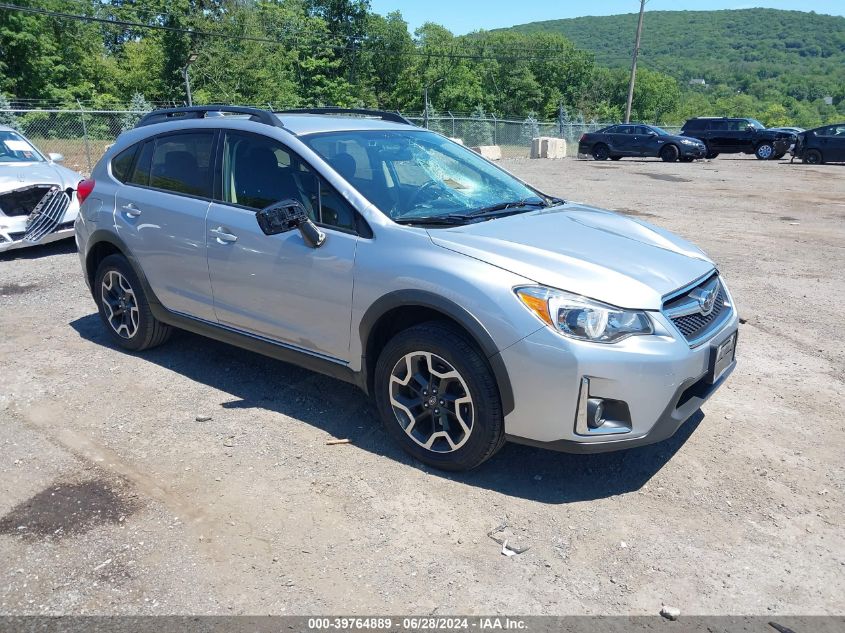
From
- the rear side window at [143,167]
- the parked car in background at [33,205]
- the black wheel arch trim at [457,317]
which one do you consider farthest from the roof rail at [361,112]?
the parked car in background at [33,205]

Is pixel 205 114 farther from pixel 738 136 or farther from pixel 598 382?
pixel 738 136

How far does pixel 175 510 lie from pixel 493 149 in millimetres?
29679

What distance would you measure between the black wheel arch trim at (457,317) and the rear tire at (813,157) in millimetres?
28461

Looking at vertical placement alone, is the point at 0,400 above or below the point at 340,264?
below

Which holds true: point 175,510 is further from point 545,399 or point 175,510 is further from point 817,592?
point 817,592

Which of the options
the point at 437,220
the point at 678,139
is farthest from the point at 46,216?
the point at 678,139

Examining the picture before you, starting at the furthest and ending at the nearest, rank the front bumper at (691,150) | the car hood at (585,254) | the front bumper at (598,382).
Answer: the front bumper at (691,150) → the car hood at (585,254) → the front bumper at (598,382)

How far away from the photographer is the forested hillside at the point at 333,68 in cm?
4341

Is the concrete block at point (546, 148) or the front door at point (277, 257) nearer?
the front door at point (277, 257)

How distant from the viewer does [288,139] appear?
4223 mm

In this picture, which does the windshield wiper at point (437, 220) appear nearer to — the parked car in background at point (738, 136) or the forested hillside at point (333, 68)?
the forested hillside at point (333, 68)

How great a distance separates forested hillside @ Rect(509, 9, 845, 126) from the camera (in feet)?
390

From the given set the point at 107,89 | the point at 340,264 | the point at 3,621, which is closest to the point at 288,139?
the point at 340,264

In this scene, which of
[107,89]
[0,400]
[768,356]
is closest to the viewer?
[0,400]
